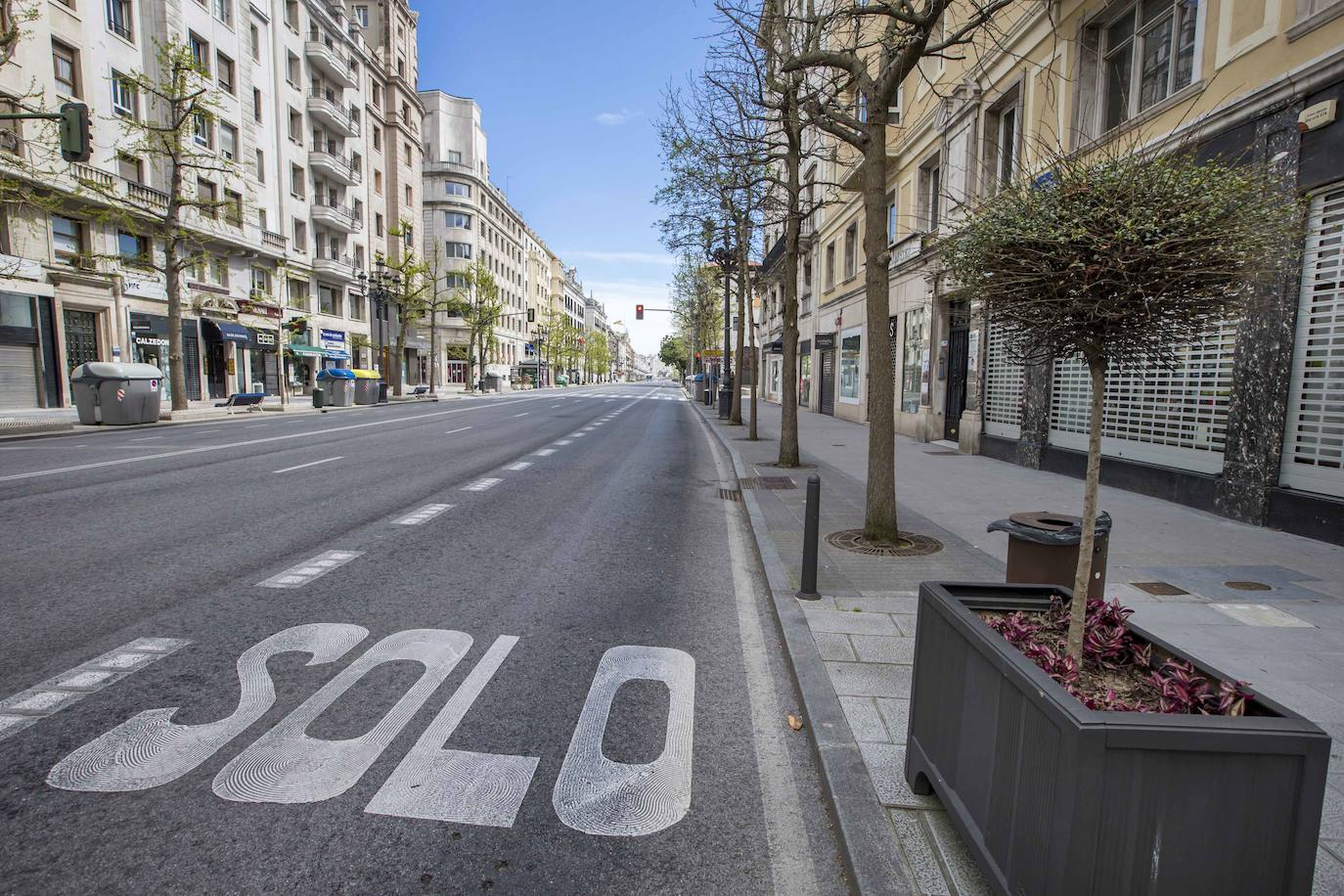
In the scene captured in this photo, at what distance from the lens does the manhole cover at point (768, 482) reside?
995cm

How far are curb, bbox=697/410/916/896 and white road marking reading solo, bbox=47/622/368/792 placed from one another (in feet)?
8.30

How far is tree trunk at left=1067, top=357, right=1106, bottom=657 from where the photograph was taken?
93.2 inches

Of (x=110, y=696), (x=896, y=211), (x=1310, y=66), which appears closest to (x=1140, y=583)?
(x=1310, y=66)

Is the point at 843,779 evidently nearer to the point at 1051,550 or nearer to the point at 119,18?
the point at 1051,550

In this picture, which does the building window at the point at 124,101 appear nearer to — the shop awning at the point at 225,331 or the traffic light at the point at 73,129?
the shop awning at the point at 225,331

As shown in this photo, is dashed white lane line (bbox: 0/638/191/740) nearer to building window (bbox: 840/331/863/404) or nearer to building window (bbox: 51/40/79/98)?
building window (bbox: 840/331/863/404)

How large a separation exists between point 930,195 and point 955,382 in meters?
4.97

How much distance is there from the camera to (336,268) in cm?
4109

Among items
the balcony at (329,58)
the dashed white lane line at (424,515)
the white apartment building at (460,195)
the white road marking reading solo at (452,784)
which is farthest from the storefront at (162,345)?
the white apartment building at (460,195)

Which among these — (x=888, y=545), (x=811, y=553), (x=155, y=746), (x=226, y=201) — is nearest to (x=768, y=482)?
(x=888, y=545)

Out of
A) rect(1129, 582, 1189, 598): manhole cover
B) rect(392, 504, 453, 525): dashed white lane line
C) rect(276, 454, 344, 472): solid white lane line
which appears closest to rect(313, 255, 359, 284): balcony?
rect(276, 454, 344, 472): solid white lane line

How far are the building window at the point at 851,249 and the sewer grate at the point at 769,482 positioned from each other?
14236 mm

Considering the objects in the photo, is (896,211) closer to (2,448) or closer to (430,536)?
(430,536)

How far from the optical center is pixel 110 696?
3.31m
